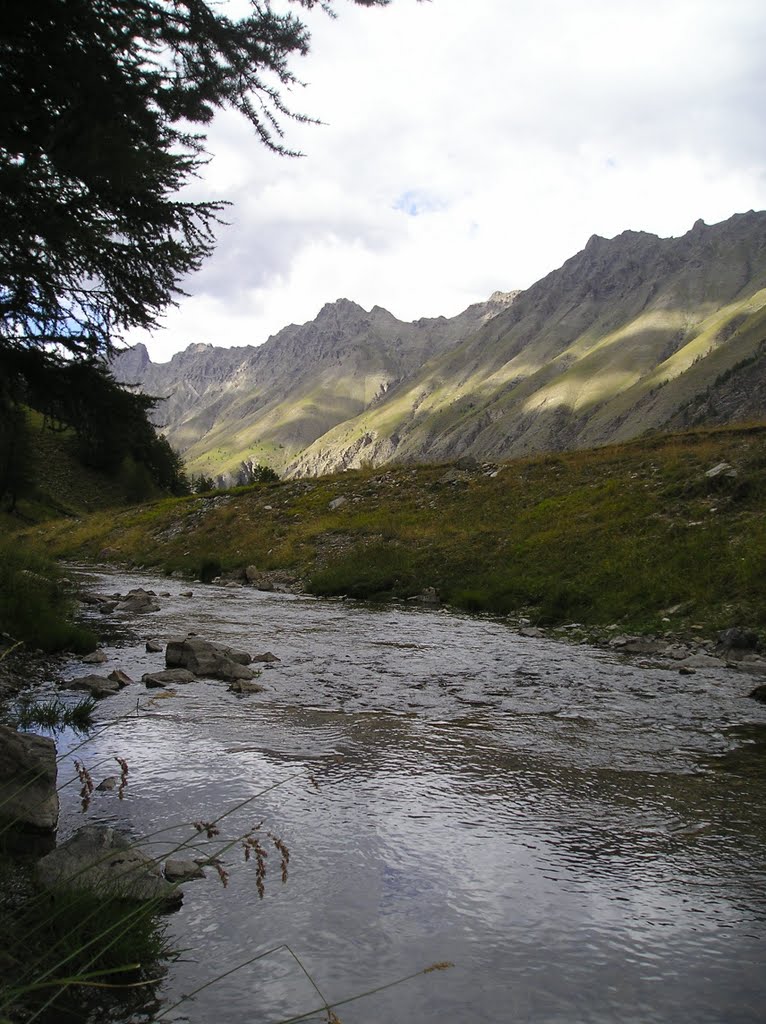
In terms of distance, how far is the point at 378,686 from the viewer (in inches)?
402

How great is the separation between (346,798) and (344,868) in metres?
1.19

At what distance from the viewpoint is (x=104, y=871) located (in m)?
3.85

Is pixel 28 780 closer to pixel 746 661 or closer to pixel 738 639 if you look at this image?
pixel 746 661

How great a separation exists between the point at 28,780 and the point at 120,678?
5048 millimetres

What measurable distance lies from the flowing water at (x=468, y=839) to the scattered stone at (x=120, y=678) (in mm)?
200

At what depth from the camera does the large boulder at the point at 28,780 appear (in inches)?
189

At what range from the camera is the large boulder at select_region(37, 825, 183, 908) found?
11.9 feet

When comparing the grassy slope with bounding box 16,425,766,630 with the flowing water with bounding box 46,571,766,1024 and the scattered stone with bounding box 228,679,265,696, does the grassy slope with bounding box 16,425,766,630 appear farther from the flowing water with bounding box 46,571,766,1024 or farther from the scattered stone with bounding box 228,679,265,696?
the scattered stone with bounding box 228,679,265,696

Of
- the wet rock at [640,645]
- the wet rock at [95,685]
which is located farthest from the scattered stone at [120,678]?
the wet rock at [640,645]

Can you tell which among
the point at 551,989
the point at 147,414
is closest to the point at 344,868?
the point at 551,989

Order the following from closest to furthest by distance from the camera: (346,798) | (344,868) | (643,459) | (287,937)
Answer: (287,937)
(344,868)
(346,798)
(643,459)

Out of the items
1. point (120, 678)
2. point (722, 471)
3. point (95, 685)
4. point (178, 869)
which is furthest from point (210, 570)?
point (178, 869)

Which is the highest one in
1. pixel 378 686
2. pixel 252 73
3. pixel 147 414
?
pixel 252 73

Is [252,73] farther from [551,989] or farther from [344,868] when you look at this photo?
[551,989]
